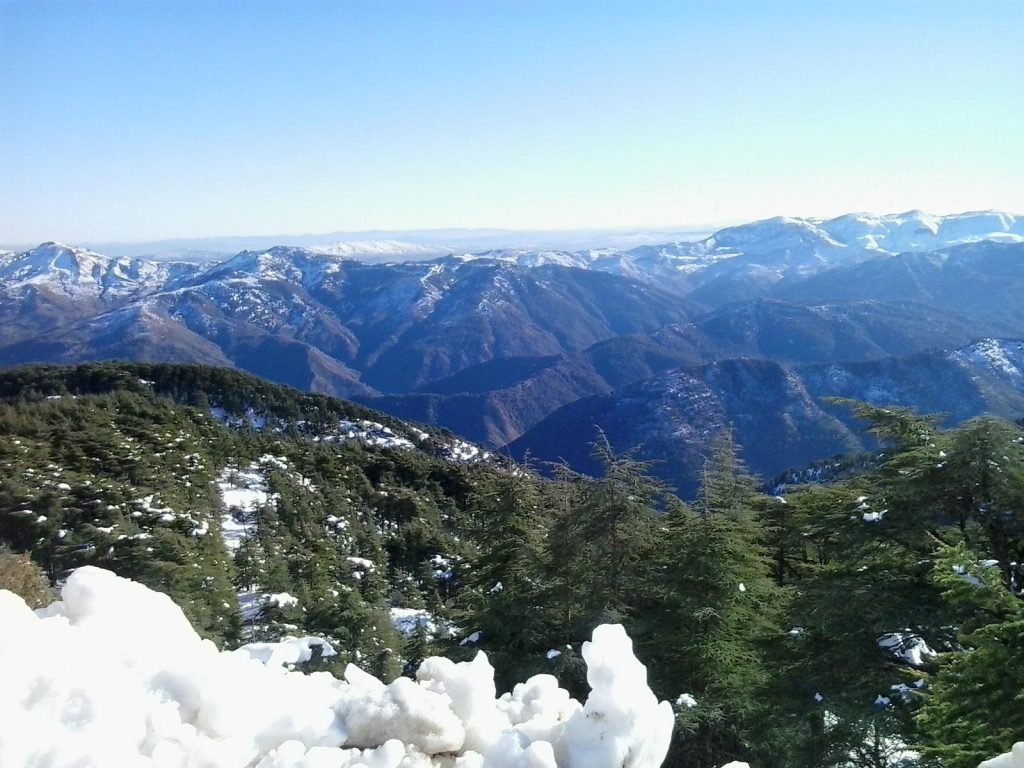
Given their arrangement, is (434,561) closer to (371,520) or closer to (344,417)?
(371,520)

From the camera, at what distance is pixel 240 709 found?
13.4 ft

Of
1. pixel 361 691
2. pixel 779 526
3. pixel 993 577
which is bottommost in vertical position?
pixel 779 526

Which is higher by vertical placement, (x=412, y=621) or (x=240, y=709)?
(x=240, y=709)

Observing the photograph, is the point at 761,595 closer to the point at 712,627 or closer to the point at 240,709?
the point at 712,627

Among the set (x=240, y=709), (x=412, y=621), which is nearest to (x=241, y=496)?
(x=412, y=621)

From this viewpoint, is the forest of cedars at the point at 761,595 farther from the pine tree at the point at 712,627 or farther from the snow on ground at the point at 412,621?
the snow on ground at the point at 412,621

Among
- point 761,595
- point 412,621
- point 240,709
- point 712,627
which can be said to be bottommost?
point 412,621

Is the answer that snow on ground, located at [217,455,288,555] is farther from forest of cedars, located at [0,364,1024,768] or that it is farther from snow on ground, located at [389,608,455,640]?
forest of cedars, located at [0,364,1024,768]

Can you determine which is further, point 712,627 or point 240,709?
point 712,627

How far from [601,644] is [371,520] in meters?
59.4

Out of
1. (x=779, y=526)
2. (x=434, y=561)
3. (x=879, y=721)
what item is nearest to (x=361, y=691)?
(x=879, y=721)

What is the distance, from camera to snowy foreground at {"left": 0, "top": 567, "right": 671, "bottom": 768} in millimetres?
3617

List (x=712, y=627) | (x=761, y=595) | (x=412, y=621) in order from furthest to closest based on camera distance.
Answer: (x=412, y=621)
(x=761, y=595)
(x=712, y=627)

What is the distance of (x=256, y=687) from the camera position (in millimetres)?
4281
